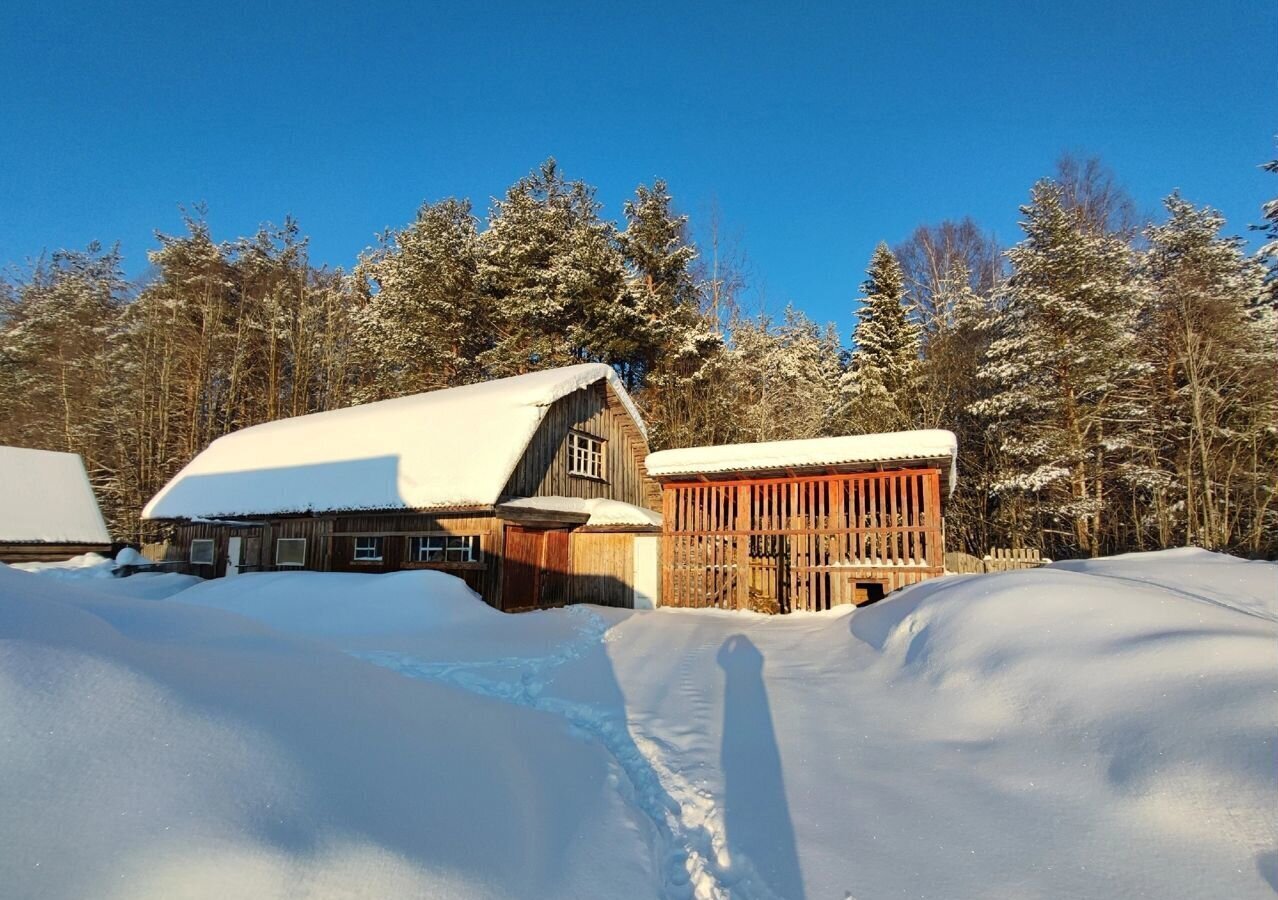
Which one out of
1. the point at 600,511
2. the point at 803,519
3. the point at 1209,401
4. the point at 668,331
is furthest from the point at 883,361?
the point at 600,511

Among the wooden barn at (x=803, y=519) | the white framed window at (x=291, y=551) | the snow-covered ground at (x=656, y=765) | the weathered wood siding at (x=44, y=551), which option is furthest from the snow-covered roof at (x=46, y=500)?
the snow-covered ground at (x=656, y=765)

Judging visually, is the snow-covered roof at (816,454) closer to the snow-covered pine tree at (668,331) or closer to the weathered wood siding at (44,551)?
the snow-covered pine tree at (668,331)

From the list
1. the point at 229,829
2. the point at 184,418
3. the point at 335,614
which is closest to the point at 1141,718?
the point at 229,829

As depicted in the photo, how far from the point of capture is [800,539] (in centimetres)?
1427

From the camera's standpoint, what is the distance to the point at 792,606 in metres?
14.2

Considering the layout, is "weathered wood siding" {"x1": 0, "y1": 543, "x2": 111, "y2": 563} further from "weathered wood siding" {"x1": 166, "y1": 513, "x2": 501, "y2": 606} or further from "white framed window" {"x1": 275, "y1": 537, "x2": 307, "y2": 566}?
"white framed window" {"x1": 275, "y1": 537, "x2": 307, "y2": 566}

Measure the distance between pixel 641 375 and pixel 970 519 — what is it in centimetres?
1431

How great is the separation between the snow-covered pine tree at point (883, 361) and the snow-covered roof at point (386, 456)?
10.8 metres

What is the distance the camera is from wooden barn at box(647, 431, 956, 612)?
13125 millimetres

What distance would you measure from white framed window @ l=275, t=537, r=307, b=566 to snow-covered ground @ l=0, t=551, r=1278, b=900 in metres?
11.7

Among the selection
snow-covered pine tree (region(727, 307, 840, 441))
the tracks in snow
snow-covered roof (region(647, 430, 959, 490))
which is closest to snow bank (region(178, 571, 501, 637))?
the tracks in snow

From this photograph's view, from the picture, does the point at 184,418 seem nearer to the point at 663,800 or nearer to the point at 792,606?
the point at 792,606

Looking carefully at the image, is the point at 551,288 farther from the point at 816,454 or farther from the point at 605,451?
the point at 816,454

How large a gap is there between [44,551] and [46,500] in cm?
216
